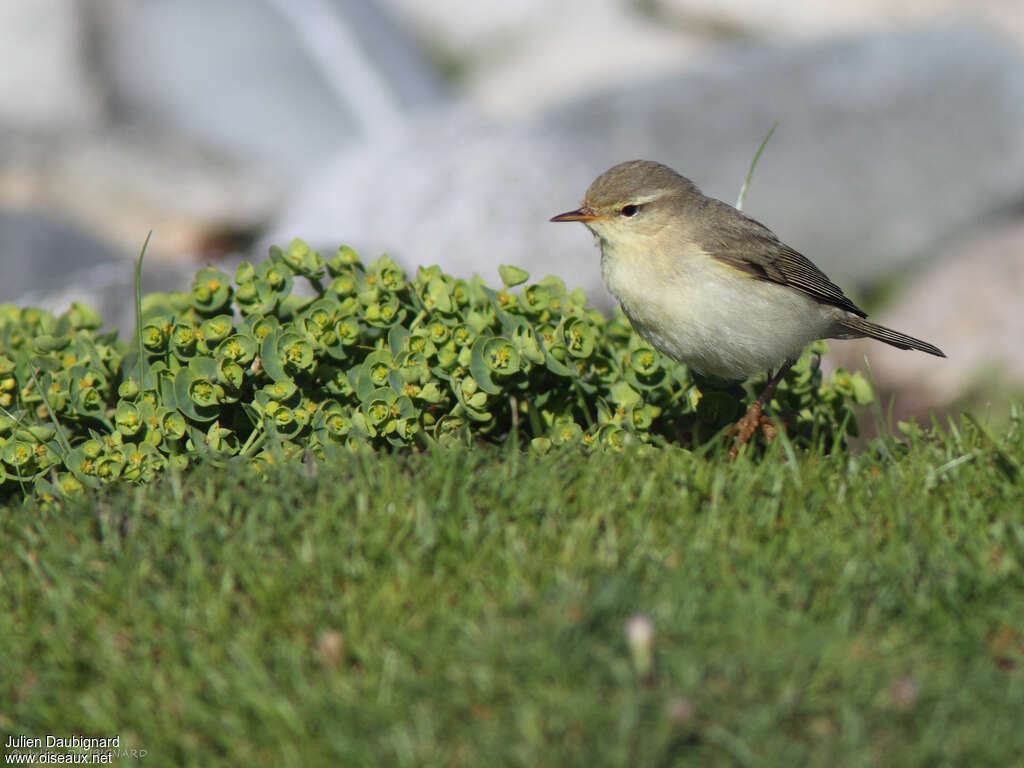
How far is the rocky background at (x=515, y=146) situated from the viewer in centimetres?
927

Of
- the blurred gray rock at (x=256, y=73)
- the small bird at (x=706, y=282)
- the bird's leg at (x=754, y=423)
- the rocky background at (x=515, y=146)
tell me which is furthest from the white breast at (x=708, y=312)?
the blurred gray rock at (x=256, y=73)

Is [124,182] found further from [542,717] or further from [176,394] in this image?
[542,717]

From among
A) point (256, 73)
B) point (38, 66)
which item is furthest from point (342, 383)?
point (38, 66)

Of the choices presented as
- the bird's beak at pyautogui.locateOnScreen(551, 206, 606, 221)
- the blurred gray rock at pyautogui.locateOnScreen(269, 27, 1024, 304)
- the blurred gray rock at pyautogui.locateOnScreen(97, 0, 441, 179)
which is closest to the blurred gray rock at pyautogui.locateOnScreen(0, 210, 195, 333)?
the blurred gray rock at pyautogui.locateOnScreen(269, 27, 1024, 304)

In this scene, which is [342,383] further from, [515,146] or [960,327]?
[960,327]

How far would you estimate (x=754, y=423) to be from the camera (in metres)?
4.62

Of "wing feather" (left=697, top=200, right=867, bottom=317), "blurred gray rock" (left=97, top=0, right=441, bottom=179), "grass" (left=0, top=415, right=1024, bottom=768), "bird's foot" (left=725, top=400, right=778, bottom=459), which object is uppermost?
"blurred gray rock" (left=97, top=0, right=441, bottom=179)

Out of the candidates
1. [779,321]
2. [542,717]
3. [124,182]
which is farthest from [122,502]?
[124,182]

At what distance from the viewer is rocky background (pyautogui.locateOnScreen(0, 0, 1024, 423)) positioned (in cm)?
927

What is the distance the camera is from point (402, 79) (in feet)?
46.8

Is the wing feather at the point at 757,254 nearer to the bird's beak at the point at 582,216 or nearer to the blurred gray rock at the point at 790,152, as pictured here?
the bird's beak at the point at 582,216

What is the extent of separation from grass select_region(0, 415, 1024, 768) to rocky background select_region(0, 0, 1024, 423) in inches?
148

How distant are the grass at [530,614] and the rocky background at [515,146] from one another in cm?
377

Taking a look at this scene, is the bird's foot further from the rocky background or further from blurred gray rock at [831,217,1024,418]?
blurred gray rock at [831,217,1024,418]
